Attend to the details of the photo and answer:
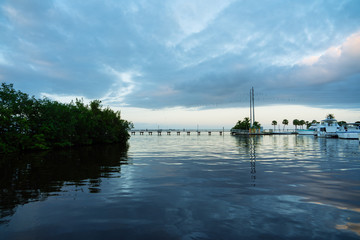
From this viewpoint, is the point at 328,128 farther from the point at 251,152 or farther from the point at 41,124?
the point at 41,124

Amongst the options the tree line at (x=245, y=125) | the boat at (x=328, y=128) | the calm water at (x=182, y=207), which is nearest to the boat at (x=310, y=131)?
the boat at (x=328, y=128)

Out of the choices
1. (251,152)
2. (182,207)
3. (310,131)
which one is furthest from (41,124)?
(310,131)

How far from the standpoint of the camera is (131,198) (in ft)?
30.6

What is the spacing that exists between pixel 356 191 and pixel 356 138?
68817 millimetres

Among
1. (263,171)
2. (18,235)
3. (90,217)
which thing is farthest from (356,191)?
(18,235)

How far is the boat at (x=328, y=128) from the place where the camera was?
253ft

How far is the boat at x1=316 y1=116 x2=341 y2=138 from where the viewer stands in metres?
77.2

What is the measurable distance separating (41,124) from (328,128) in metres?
89.9

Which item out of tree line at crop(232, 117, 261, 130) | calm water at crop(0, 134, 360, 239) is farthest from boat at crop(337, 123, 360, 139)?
calm water at crop(0, 134, 360, 239)

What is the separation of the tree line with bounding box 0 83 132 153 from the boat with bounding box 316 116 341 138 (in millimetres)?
72629

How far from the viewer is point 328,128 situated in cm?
8094

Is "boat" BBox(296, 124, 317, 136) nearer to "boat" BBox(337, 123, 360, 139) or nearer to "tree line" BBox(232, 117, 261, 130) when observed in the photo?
"boat" BBox(337, 123, 360, 139)

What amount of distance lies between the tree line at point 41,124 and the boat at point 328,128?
7263cm

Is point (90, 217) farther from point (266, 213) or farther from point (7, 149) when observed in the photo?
point (7, 149)
